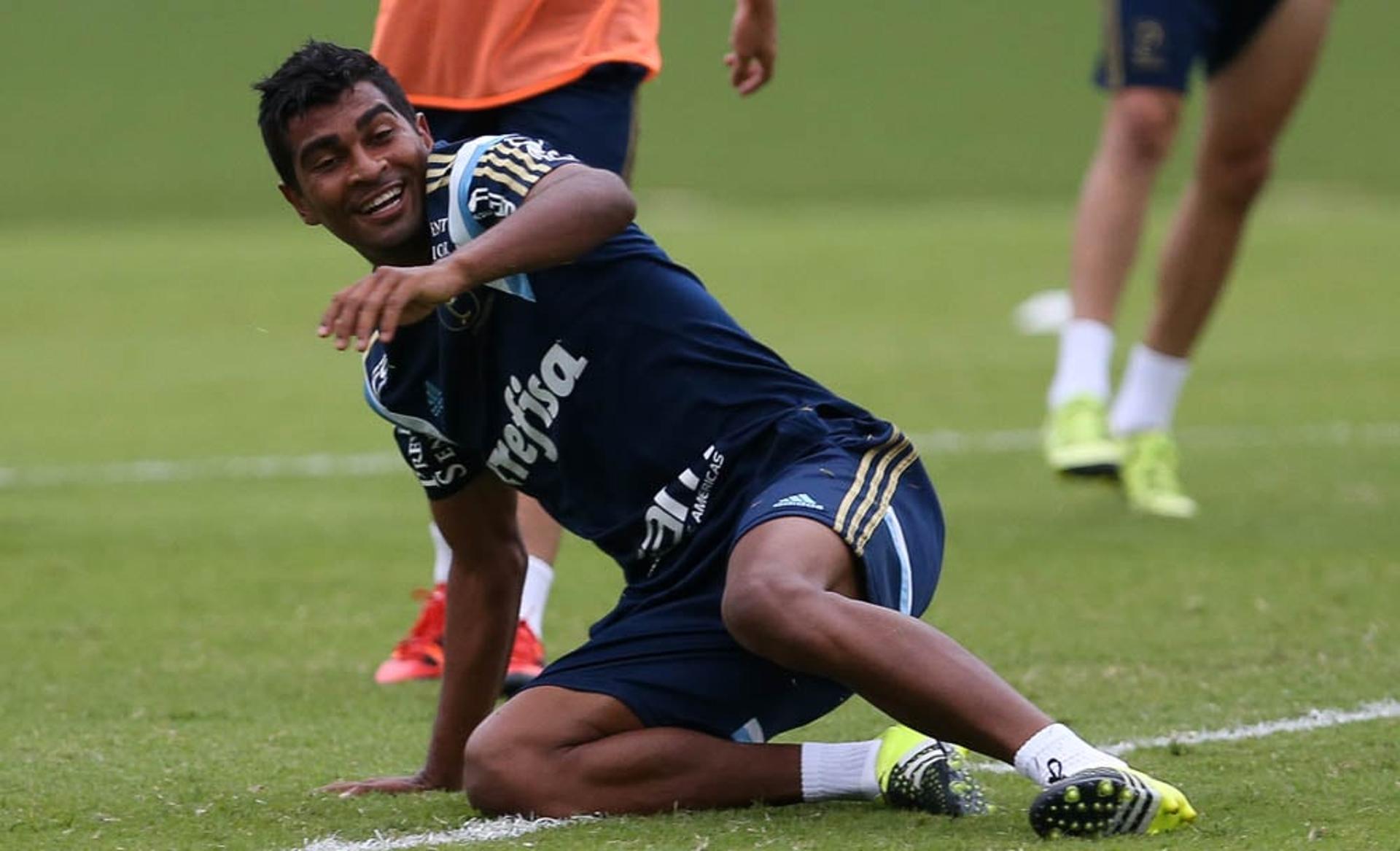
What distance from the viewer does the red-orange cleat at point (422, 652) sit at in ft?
16.7

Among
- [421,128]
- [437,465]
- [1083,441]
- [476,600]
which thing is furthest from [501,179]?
[1083,441]

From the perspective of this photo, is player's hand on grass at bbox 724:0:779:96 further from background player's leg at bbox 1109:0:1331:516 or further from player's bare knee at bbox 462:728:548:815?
player's bare knee at bbox 462:728:548:815

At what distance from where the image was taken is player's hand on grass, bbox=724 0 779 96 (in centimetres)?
561

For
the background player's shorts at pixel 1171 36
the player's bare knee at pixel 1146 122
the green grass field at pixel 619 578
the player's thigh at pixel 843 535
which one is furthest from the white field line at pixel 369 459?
the player's thigh at pixel 843 535

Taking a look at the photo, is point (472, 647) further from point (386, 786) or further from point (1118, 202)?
point (1118, 202)

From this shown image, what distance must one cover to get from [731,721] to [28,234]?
1750cm

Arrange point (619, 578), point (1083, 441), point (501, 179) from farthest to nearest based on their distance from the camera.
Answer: point (1083, 441), point (619, 578), point (501, 179)

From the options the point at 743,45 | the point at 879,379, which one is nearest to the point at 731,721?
the point at 743,45

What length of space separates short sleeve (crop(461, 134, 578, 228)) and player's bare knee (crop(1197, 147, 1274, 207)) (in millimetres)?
3558

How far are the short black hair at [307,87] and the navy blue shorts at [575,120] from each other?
106 centimetres

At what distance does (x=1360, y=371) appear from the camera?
10.3 m

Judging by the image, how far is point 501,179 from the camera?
3707mm

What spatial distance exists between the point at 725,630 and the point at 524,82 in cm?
169

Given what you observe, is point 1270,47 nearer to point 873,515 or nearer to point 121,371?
point 873,515
